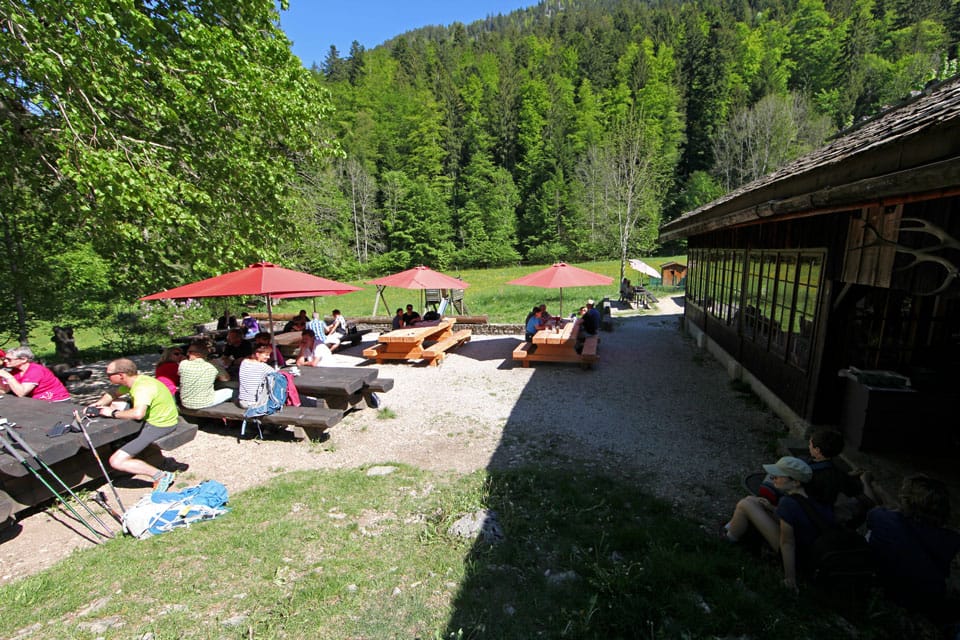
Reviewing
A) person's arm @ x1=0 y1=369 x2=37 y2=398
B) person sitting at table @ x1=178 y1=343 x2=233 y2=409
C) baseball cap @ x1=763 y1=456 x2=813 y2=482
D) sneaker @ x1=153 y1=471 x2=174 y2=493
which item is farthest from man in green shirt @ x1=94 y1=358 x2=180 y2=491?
baseball cap @ x1=763 y1=456 x2=813 y2=482

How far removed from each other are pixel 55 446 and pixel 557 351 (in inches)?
323

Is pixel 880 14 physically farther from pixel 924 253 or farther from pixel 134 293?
pixel 134 293

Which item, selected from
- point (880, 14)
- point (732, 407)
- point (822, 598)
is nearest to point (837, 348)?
point (732, 407)

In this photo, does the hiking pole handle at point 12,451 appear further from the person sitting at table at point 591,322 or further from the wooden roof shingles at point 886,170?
the person sitting at table at point 591,322

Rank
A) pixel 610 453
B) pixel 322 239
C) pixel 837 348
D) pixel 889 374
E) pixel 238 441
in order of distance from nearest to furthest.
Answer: pixel 889 374 < pixel 837 348 < pixel 610 453 < pixel 238 441 < pixel 322 239

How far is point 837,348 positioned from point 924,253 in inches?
90.9

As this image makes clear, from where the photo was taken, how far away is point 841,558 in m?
2.69

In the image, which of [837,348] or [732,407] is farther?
[732,407]

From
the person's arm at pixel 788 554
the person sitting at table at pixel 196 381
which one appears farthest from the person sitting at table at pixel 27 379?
the person's arm at pixel 788 554

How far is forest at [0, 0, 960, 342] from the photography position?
6.29 metres

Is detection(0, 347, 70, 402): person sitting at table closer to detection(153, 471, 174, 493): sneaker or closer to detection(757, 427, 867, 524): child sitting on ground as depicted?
detection(153, 471, 174, 493): sneaker

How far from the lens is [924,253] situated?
3.06 metres

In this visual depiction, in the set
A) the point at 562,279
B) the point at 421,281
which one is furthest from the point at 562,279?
the point at 421,281

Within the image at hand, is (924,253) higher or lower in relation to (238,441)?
higher
